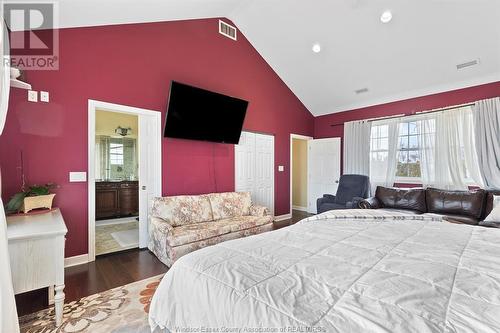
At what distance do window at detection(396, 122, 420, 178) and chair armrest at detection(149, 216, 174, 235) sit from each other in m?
4.42

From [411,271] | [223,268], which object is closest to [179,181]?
[223,268]

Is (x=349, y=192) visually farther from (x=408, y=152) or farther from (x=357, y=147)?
(x=408, y=152)

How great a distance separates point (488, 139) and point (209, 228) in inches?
174

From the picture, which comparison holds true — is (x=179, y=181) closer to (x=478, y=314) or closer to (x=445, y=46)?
(x=478, y=314)

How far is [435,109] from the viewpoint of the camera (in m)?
4.35

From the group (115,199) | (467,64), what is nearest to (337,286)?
(467,64)

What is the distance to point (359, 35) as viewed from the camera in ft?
12.8

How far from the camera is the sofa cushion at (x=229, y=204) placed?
3852 millimetres

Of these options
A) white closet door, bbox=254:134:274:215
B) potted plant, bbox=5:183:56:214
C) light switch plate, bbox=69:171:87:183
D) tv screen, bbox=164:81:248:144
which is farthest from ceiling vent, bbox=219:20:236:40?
potted plant, bbox=5:183:56:214

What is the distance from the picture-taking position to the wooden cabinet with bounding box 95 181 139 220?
515cm

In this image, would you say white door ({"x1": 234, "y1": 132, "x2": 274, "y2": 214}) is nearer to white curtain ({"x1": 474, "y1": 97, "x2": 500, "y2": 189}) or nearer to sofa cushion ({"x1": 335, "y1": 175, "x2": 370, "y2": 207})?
sofa cushion ({"x1": 335, "y1": 175, "x2": 370, "y2": 207})

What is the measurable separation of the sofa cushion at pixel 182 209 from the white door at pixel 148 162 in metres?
0.32

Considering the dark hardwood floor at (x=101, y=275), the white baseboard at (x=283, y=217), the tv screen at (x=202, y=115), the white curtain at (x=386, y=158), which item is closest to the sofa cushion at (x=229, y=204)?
the tv screen at (x=202, y=115)

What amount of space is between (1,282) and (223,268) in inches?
50.3
